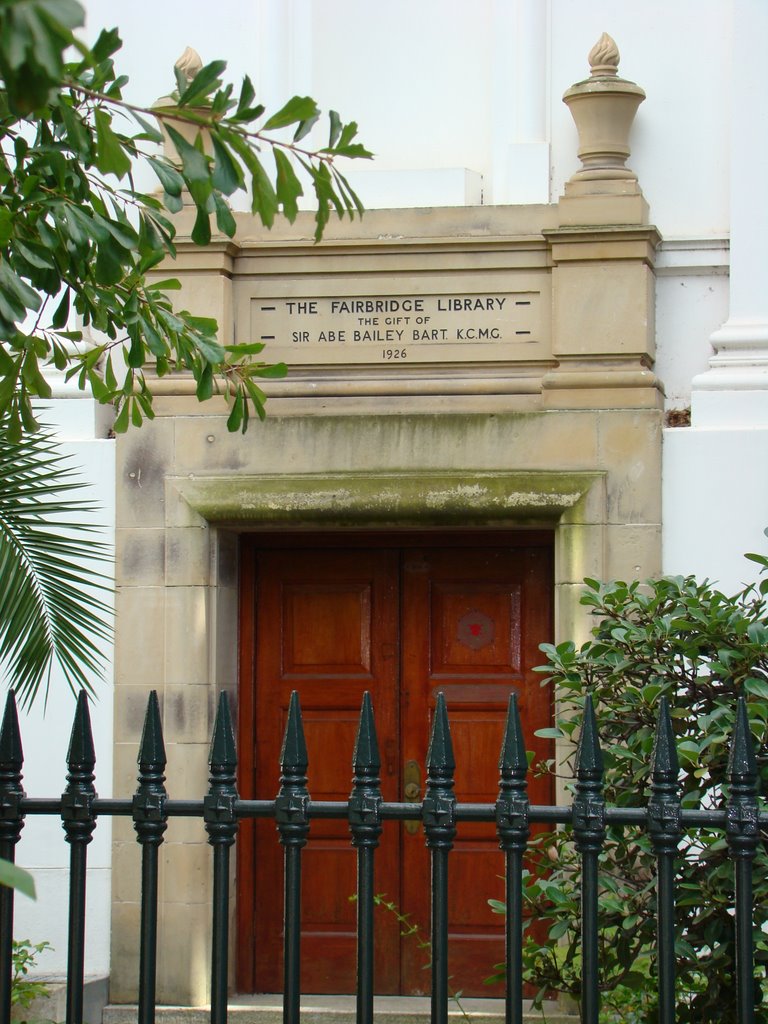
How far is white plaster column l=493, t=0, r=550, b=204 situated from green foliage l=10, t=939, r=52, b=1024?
434 cm

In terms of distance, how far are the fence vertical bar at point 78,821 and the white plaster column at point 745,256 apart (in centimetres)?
450

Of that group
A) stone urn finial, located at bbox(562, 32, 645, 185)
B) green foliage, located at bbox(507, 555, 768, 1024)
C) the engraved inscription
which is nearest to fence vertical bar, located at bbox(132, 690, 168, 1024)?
green foliage, located at bbox(507, 555, 768, 1024)

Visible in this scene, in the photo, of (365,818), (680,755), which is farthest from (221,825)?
(680,755)

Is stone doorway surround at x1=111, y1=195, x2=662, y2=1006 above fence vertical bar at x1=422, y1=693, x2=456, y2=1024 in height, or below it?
above

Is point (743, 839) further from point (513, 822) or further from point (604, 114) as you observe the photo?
point (604, 114)

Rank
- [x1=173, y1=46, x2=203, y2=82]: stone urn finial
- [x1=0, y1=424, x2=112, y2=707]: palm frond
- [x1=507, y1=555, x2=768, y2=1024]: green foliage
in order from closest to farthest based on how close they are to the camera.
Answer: [x1=507, y1=555, x2=768, y2=1024]: green foliage
[x1=0, y1=424, x2=112, y2=707]: palm frond
[x1=173, y1=46, x2=203, y2=82]: stone urn finial

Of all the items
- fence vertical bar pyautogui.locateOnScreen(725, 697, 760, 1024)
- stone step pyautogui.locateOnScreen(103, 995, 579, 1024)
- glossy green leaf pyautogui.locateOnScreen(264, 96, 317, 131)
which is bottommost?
stone step pyautogui.locateOnScreen(103, 995, 579, 1024)

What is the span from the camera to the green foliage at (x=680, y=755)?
13.9ft

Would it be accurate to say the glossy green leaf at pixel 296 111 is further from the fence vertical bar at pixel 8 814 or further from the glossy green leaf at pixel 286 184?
the fence vertical bar at pixel 8 814

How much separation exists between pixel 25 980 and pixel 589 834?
16.1ft

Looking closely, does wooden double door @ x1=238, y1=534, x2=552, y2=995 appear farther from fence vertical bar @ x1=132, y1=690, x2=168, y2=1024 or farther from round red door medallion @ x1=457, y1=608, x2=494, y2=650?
fence vertical bar @ x1=132, y1=690, x2=168, y2=1024

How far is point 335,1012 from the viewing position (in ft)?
24.0

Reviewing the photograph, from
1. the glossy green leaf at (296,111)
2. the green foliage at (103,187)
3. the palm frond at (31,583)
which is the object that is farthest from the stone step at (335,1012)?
the glossy green leaf at (296,111)

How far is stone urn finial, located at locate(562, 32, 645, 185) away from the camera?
7.09 metres
